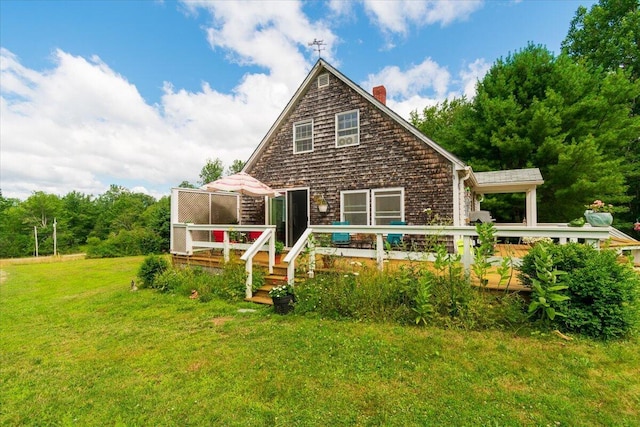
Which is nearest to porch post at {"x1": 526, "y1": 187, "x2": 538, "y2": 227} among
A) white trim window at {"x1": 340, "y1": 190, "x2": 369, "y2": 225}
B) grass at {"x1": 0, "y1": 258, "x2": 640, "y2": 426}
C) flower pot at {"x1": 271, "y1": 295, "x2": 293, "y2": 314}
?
white trim window at {"x1": 340, "y1": 190, "x2": 369, "y2": 225}

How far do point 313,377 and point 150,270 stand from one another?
22.8 feet

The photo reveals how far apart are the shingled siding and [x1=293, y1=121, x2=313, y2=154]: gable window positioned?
17 centimetres

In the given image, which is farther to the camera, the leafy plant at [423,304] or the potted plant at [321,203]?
the potted plant at [321,203]

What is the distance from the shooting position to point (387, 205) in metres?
8.55

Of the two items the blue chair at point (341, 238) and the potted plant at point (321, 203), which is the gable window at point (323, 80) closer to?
the potted plant at point (321, 203)

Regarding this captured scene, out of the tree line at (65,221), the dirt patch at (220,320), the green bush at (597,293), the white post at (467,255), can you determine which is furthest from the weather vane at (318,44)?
the tree line at (65,221)

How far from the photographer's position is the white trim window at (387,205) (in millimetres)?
8328

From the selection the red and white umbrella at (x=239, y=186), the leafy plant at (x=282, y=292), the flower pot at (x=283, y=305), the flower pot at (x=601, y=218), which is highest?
the red and white umbrella at (x=239, y=186)

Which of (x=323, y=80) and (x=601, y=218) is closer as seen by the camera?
(x=601, y=218)

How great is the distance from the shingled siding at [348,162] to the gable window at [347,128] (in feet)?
0.50

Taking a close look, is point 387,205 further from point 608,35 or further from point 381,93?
point 608,35

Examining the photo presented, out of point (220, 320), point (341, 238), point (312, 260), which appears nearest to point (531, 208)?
point (341, 238)

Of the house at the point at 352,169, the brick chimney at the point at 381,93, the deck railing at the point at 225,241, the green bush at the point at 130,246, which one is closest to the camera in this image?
the deck railing at the point at 225,241

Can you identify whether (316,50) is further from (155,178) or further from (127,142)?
(155,178)
